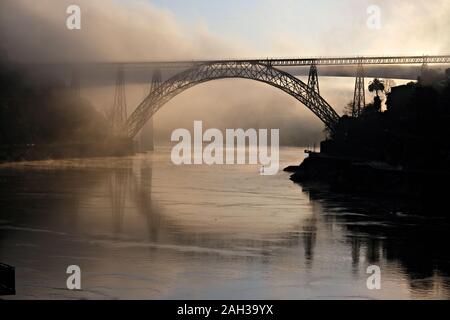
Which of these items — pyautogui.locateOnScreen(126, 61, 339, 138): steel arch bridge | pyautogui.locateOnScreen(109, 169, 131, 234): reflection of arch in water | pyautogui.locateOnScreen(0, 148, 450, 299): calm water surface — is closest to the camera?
pyautogui.locateOnScreen(0, 148, 450, 299): calm water surface

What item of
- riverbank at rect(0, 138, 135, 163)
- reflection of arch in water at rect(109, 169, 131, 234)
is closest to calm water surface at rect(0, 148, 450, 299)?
reflection of arch in water at rect(109, 169, 131, 234)

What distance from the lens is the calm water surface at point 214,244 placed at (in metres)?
22.5

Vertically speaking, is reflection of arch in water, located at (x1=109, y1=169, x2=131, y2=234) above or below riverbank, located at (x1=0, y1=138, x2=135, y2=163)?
below

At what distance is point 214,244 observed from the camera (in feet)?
96.5

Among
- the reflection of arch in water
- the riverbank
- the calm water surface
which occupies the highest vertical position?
the riverbank

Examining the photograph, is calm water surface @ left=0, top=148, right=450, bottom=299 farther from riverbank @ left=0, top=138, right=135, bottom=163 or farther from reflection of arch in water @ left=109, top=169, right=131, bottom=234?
riverbank @ left=0, top=138, right=135, bottom=163

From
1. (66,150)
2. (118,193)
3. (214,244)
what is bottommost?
(214,244)

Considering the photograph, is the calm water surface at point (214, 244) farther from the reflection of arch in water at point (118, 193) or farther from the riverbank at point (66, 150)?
the riverbank at point (66, 150)

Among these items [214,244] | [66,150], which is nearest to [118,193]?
[214,244]

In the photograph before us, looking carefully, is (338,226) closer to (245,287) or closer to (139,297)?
(245,287)

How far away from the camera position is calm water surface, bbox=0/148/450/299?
73.7 feet

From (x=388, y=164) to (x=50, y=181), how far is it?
22359mm

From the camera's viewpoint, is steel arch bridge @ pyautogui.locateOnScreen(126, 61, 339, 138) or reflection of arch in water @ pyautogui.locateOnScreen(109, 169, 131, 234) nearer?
reflection of arch in water @ pyautogui.locateOnScreen(109, 169, 131, 234)

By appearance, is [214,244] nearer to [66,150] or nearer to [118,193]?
[118,193]
